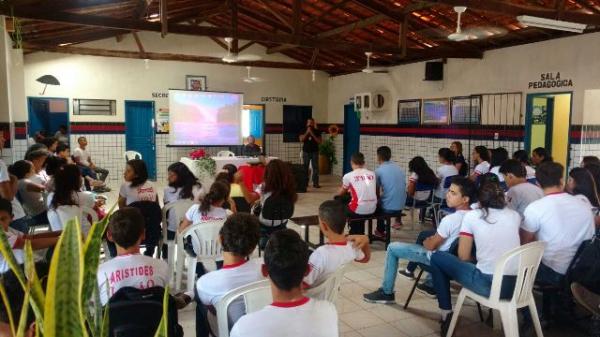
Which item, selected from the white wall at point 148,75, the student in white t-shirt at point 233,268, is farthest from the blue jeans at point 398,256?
the white wall at point 148,75

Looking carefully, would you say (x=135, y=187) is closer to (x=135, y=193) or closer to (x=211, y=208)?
(x=135, y=193)

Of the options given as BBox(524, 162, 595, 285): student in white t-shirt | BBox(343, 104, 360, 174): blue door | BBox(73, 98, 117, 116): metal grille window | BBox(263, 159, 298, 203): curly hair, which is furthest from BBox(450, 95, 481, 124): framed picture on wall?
Answer: BBox(73, 98, 117, 116): metal grille window

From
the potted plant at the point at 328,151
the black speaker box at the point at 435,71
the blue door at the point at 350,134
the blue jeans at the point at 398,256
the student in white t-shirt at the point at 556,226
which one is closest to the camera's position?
the student in white t-shirt at the point at 556,226

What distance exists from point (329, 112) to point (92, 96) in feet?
19.6

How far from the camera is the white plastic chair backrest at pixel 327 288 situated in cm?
241

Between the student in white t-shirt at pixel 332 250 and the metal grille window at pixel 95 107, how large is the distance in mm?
8845

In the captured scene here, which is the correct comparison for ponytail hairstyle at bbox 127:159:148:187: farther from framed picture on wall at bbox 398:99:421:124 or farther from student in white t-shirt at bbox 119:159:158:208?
framed picture on wall at bbox 398:99:421:124

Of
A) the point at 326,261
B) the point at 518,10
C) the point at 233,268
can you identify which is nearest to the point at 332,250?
the point at 326,261

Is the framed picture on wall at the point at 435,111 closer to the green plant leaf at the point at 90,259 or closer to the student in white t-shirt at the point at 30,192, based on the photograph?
the student in white t-shirt at the point at 30,192

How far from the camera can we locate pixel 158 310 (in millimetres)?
1896

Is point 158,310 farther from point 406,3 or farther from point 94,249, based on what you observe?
point 406,3

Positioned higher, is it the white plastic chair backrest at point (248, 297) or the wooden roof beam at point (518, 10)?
the wooden roof beam at point (518, 10)

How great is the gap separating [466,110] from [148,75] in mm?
6922

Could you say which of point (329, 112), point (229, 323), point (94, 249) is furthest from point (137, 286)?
point (329, 112)
